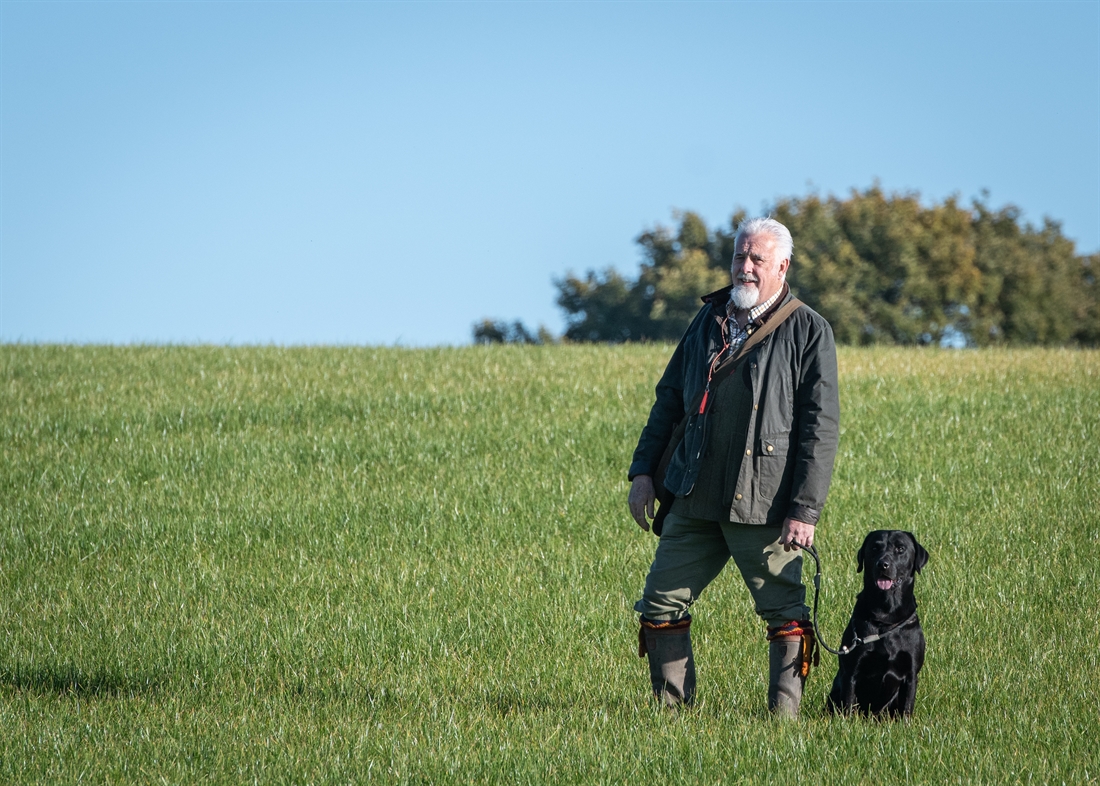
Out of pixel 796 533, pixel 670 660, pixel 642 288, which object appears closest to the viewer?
pixel 796 533

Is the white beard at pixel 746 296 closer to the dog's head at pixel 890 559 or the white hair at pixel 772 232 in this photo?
the white hair at pixel 772 232

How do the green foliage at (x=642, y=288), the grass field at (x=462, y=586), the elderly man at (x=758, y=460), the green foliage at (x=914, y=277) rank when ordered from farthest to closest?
1. the green foliage at (x=642, y=288)
2. the green foliage at (x=914, y=277)
3. the elderly man at (x=758, y=460)
4. the grass field at (x=462, y=586)

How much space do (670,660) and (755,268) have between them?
2.19 meters

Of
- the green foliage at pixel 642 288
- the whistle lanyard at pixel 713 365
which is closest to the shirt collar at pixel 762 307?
the whistle lanyard at pixel 713 365

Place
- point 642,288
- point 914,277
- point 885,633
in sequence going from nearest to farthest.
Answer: point 885,633 → point 914,277 → point 642,288

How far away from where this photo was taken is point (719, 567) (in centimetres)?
594

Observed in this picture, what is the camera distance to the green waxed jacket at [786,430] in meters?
5.40

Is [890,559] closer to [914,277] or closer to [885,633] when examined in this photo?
[885,633]

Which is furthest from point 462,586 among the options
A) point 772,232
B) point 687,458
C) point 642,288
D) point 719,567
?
point 642,288

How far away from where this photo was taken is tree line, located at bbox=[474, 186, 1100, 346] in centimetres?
5269

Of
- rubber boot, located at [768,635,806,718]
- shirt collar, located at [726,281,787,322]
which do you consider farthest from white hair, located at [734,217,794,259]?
rubber boot, located at [768,635,806,718]

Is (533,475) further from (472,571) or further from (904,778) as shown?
(904,778)

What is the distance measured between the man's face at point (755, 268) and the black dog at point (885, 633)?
1382 mm

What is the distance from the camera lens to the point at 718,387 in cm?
564
